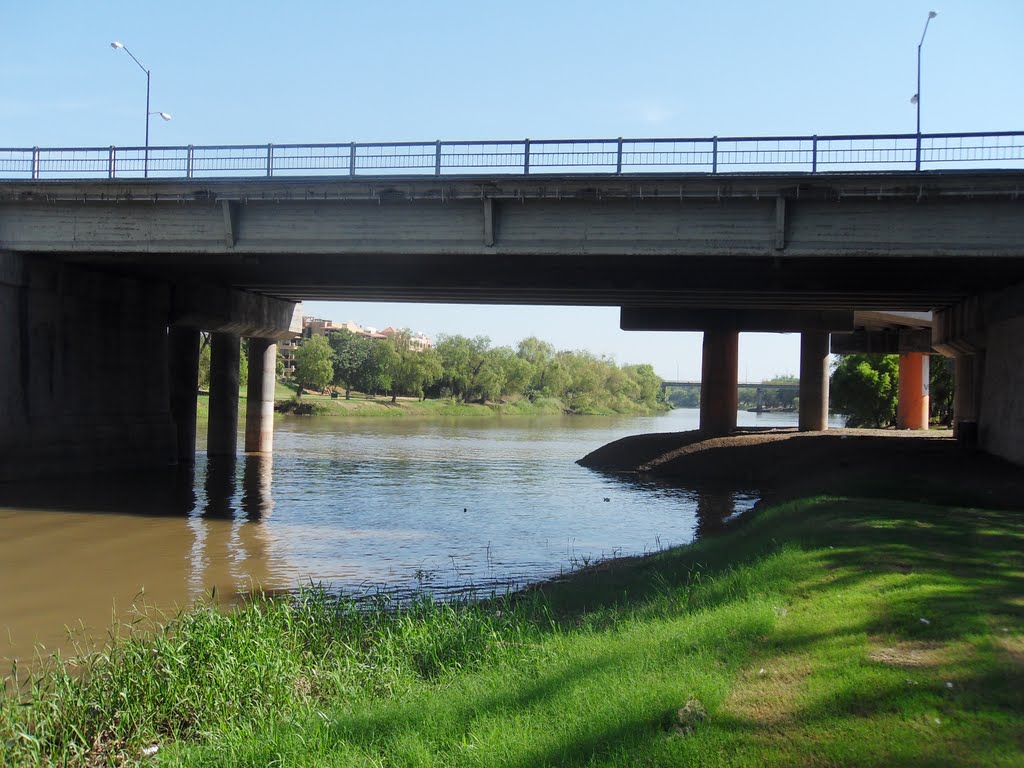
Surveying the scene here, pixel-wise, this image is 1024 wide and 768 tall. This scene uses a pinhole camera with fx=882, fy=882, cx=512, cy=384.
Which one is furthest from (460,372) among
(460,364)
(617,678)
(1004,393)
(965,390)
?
(617,678)

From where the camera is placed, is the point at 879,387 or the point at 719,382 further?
the point at 879,387

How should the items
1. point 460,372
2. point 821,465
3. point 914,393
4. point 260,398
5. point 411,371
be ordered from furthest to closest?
point 460,372 → point 411,371 → point 914,393 → point 260,398 → point 821,465

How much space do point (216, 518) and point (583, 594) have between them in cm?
1509

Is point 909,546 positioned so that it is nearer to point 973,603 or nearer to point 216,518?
point 973,603

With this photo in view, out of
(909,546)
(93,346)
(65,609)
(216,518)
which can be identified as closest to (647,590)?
(909,546)

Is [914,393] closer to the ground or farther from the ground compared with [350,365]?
closer to the ground

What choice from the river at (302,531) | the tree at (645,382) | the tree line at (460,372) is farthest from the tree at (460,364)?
the river at (302,531)

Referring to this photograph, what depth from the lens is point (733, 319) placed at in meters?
44.7

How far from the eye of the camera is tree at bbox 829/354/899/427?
74688 millimetres

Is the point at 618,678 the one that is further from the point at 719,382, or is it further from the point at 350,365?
the point at 350,365

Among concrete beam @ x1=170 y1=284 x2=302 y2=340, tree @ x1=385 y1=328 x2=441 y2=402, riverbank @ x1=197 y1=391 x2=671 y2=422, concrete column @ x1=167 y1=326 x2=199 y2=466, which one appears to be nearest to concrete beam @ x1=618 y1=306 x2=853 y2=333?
concrete beam @ x1=170 y1=284 x2=302 y2=340

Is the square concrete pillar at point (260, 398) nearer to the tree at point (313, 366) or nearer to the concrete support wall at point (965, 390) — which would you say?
the concrete support wall at point (965, 390)

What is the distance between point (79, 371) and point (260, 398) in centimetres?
1633

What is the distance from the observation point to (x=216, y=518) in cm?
2430
